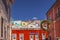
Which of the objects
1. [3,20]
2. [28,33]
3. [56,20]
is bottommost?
[28,33]

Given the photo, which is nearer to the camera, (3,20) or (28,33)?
(3,20)

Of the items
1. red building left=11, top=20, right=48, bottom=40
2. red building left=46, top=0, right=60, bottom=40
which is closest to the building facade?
red building left=46, top=0, right=60, bottom=40

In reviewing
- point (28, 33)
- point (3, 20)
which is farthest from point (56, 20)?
point (28, 33)

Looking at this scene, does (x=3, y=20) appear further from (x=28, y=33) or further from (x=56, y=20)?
(x=28, y=33)

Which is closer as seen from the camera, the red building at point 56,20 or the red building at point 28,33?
the red building at point 56,20

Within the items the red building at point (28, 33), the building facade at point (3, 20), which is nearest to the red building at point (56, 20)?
the building facade at point (3, 20)

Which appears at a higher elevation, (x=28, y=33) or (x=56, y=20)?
(x=56, y=20)

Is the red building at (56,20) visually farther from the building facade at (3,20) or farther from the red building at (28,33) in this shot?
the red building at (28,33)

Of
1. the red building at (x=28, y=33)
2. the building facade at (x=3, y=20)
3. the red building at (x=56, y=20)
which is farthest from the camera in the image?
the red building at (x=28, y=33)

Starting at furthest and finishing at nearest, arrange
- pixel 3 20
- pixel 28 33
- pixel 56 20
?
pixel 28 33
pixel 56 20
pixel 3 20

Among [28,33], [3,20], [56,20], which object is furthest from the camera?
[28,33]

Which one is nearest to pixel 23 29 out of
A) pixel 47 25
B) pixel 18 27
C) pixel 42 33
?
pixel 18 27

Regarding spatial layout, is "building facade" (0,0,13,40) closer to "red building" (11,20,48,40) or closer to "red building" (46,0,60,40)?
"red building" (46,0,60,40)

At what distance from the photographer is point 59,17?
26.0 meters
